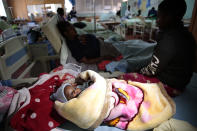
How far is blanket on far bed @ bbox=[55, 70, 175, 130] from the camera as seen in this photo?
76 centimetres

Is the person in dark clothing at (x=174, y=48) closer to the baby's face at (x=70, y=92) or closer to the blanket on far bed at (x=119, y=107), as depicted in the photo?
the blanket on far bed at (x=119, y=107)

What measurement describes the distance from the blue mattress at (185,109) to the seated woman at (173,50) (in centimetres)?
7

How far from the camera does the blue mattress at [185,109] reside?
2.77ft

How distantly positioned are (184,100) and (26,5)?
20.8 feet

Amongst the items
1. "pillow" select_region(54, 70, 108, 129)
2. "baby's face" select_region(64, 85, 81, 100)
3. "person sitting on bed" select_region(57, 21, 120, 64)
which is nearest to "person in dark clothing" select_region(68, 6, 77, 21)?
"person sitting on bed" select_region(57, 21, 120, 64)

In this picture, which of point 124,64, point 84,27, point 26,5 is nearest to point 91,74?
point 124,64

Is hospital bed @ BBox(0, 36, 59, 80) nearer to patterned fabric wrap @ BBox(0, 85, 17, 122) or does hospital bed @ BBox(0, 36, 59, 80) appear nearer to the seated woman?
patterned fabric wrap @ BBox(0, 85, 17, 122)

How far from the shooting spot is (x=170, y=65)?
1.00 m

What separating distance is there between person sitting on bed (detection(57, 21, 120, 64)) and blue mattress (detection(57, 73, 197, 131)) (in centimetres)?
96

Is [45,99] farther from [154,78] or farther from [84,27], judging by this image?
[84,27]

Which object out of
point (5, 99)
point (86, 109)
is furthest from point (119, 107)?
point (5, 99)

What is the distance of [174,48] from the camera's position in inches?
36.4

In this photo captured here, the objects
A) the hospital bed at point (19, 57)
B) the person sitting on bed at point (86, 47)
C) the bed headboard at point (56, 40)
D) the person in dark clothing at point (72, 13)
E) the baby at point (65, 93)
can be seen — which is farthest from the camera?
the person in dark clothing at point (72, 13)

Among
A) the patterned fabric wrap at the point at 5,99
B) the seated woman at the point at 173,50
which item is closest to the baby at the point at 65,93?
the patterned fabric wrap at the point at 5,99
